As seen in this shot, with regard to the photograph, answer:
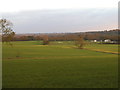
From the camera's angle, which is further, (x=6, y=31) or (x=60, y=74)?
(x=6, y=31)

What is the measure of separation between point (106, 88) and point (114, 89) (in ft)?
1.45

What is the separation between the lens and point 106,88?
996 centimetres

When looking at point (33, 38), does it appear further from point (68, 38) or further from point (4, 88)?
point (4, 88)

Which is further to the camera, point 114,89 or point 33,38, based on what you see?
point 33,38

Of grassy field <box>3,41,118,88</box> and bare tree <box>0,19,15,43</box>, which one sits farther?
bare tree <box>0,19,15,43</box>

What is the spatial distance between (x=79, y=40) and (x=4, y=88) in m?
74.0

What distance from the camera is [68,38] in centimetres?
12606

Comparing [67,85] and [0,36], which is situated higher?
[0,36]

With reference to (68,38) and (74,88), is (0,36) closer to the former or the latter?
(74,88)

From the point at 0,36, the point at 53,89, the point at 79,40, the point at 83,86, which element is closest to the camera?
the point at 53,89

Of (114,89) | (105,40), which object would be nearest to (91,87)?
(114,89)

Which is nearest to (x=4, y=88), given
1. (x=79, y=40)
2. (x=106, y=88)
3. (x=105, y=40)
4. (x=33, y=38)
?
(x=106, y=88)

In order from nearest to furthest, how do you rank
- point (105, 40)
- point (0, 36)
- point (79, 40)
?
1. point (0, 36)
2. point (79, 40)
3. point (105, 40)

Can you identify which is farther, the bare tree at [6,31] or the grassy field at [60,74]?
the bare tree at [6,31]
